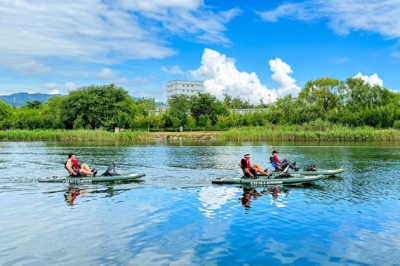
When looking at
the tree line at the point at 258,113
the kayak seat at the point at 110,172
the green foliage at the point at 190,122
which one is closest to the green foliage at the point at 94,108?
the tree line at the point at 258,113

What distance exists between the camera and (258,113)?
9025 centimetres

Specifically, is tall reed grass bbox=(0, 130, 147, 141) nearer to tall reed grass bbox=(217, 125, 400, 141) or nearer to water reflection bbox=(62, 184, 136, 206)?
tall reed grass bbox=(217, 125, 400, 141)

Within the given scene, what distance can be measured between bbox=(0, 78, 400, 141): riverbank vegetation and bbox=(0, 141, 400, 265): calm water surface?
46.7m

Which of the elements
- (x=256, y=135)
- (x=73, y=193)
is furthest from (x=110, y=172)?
(x=256, y=135)

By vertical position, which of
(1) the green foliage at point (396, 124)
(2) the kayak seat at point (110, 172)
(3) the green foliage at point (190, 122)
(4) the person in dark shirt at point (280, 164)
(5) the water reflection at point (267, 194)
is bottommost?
(5) the water reflection at point (267, 194)

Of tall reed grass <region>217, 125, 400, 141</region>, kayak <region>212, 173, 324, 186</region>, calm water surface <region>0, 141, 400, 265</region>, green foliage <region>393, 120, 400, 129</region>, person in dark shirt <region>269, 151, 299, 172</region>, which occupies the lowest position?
calm water surface <region>0, 141, 400, 265</region>

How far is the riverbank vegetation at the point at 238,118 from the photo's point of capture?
2827 inches

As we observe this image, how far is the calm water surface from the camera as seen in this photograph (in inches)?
454

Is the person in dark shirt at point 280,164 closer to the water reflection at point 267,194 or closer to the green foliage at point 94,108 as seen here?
the water reflection at point 267,194

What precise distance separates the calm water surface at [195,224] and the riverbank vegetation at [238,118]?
46698mm

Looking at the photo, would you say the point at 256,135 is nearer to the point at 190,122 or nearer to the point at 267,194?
the point at 190,122

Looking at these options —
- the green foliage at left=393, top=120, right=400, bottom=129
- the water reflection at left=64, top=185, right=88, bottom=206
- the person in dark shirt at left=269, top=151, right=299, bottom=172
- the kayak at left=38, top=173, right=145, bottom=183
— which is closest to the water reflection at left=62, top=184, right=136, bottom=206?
the water reflection at left=64, top=185, right=88, bottom=206

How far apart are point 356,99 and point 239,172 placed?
6847 cm

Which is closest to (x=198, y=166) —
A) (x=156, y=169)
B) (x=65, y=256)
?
(x=156, y=169)
